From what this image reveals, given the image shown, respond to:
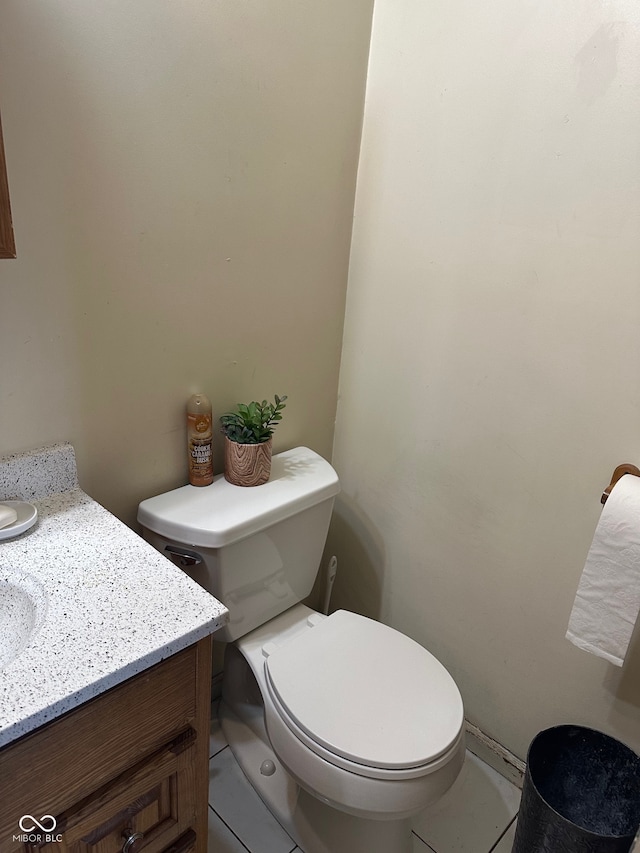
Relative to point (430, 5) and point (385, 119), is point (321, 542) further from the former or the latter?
point (430, 5)

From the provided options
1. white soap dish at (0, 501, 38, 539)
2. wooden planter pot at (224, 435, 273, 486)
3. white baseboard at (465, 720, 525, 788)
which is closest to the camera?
white soap dish at (0, 501, 38, 539)

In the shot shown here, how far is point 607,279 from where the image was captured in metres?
1.13

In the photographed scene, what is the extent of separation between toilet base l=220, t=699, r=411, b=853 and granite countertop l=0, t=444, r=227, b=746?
2.37 ft

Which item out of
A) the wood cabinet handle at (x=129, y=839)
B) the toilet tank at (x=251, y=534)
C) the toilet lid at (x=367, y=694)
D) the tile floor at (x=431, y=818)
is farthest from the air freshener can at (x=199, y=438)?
the tile floor at (x=431, y=818)

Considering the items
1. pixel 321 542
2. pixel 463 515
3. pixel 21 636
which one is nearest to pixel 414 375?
pixel 463 515

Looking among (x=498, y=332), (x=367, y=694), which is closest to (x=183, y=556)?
(x=367, y=694)

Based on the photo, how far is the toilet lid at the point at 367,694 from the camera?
110cm

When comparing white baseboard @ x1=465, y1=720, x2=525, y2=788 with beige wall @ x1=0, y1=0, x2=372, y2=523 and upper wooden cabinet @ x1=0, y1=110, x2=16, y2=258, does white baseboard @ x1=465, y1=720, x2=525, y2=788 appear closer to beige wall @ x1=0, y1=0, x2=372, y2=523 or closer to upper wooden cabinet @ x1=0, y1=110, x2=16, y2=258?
beige wall @ x1=0, y1=0, x2=372, y2=523

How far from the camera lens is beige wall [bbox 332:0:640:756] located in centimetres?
111

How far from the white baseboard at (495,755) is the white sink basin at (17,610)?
1.24 m

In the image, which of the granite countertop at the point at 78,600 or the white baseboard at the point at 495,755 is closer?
the granite countertop at the point at 78,600

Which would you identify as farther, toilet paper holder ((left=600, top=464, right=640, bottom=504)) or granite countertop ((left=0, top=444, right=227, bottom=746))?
toilet paper holder ((left=600, top=464, right=640, bottom=504))

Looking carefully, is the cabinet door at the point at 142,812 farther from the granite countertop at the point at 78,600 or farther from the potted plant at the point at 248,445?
the potted plant at the point at 248,445

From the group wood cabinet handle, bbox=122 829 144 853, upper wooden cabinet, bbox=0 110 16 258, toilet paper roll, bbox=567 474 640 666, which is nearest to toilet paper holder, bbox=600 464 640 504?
toilet paper roll, bbox=567 474 640 666
